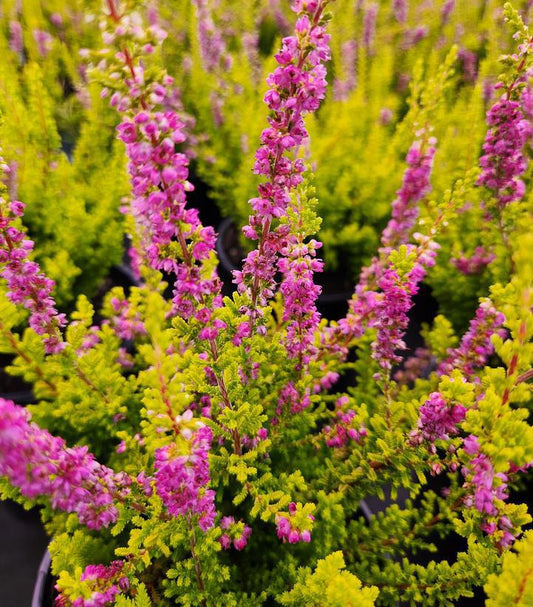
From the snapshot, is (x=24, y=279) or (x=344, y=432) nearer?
(x=24, y=279)

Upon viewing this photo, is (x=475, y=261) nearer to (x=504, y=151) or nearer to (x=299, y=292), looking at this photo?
(x=504, y=151)

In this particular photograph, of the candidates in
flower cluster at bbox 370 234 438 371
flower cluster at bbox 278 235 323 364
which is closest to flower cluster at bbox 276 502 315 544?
flower cluster at bbox 278 235 323 364

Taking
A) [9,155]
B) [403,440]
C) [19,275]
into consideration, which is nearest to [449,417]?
[403,440]

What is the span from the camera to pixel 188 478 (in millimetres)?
800

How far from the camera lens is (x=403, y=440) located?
111cm

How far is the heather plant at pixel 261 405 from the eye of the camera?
75 cm

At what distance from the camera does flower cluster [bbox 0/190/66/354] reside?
1155mm

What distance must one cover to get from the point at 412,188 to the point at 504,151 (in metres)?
0.36

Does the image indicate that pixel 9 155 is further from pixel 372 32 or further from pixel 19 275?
pixel 372 32

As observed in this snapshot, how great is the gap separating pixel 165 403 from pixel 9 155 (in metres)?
1.95

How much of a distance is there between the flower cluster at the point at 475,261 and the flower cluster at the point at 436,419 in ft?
4.28

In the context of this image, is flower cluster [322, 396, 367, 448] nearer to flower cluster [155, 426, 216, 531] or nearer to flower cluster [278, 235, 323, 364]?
flower cluster [278, 235, 323, 364]

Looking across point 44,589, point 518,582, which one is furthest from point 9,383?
point 518,582

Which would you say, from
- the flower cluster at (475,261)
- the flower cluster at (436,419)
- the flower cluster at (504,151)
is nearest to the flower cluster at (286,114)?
the flower cluster at (436,419)
